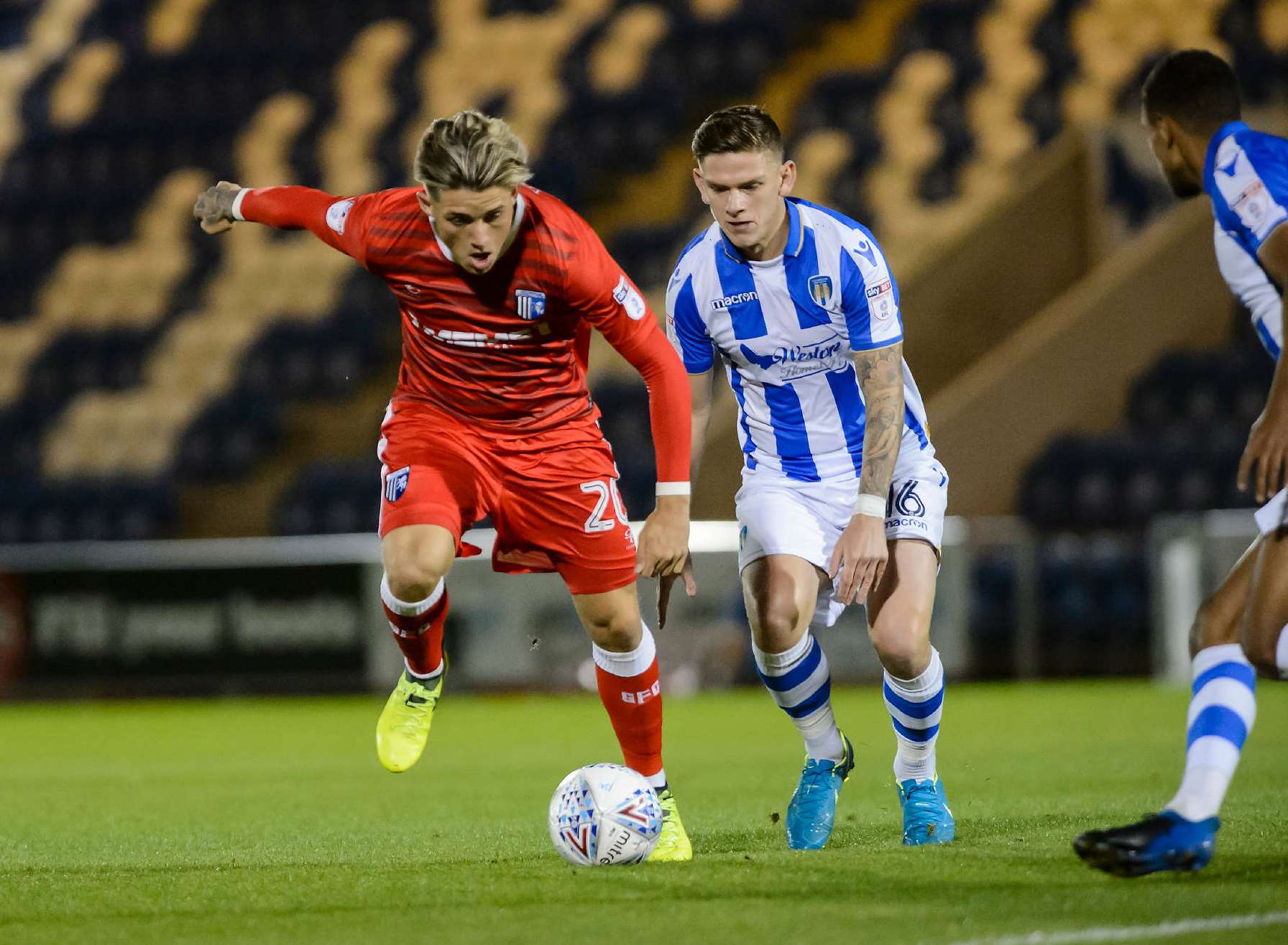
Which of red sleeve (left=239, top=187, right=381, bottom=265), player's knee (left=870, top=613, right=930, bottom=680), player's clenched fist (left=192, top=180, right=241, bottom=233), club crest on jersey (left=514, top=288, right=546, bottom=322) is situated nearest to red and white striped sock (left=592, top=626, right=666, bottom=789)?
player's knee (left=870, top=613, right=930, bottom=680)

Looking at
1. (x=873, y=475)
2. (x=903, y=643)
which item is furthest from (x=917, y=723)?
(x=873, y=475)

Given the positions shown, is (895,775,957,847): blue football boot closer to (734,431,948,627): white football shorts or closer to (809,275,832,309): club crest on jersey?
(734,431,948,627): white football shorts

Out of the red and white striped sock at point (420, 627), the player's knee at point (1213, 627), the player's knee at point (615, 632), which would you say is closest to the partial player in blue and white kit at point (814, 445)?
the player's knee at point (615, 632)

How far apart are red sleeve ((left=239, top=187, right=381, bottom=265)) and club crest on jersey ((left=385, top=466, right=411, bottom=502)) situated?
1.94 ft

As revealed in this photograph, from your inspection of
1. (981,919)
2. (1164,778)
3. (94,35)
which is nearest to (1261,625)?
(981,919)

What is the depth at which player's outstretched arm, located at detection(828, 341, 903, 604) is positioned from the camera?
4.95m

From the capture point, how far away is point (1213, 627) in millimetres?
4086

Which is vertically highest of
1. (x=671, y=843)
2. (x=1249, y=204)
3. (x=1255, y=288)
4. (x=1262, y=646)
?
(x=1249, y=204)

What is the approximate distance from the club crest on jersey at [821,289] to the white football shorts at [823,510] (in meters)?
0.55

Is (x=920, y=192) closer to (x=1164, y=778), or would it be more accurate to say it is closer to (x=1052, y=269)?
(x=1052, y=269)

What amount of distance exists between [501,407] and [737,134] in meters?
1.03

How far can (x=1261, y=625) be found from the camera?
3.92 m

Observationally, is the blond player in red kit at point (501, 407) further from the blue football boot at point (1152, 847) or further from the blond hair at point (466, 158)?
the blue football boot at point (1152, 847)

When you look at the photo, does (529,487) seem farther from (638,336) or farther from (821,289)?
(821,289)
